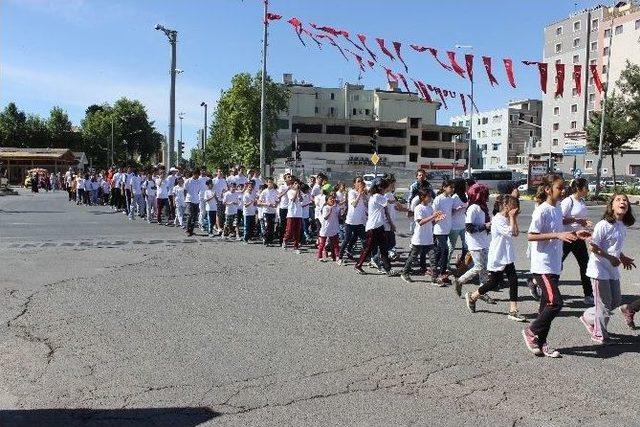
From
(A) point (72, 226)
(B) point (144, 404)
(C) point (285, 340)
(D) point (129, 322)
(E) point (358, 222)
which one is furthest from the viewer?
(A) point (72, 226)

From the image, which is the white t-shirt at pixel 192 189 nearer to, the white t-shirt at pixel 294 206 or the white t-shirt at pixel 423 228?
the white t-shirt at pixel 294 206

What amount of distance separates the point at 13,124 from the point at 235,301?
88.8 metres

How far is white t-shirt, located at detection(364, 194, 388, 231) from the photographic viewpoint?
32.8ft

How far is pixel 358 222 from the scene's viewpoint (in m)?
11.1

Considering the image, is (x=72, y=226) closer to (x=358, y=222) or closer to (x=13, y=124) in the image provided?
(x=358, y=222)

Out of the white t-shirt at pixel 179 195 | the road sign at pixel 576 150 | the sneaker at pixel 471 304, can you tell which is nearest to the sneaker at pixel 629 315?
the sneaker at pixel 471 304

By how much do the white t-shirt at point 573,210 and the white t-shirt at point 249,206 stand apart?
Answer: 25.5 feet

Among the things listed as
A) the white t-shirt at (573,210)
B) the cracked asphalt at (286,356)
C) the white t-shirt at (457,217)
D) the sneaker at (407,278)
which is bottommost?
the cracked asphalt at (286,356)

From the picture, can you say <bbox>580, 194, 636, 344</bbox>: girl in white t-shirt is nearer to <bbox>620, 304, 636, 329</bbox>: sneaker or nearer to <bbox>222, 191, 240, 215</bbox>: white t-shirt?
<bbox>620, 304, 636, 329</bbox>: sneaker

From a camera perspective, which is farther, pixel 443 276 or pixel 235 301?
pixel 443 276

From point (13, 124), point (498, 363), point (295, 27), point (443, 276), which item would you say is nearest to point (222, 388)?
point (498, 363)

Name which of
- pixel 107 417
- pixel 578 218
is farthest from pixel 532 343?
pixel 107 417

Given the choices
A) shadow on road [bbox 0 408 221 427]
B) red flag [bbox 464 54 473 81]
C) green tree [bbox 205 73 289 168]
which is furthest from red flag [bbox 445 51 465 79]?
green tree [bbox 205 73 289 168]

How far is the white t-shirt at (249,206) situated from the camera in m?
14.4
